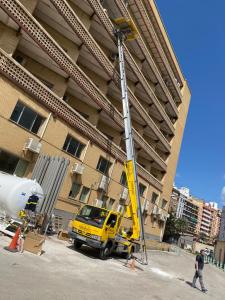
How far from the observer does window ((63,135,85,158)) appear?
23.7 metres

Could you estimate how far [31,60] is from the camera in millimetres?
22375

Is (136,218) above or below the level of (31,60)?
below

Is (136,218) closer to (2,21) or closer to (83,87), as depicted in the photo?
(83,87)

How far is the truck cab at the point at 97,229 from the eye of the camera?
15898 mm

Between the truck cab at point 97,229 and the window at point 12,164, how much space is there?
524 centimetres

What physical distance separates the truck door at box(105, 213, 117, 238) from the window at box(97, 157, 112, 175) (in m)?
10.8

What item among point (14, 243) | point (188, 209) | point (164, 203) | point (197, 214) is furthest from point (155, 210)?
point (197, 214)

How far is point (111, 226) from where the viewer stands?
17.1m

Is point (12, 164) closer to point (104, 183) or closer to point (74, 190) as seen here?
point (74, 190)

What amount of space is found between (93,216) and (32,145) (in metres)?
6.26

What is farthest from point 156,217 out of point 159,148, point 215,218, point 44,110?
point 215,218

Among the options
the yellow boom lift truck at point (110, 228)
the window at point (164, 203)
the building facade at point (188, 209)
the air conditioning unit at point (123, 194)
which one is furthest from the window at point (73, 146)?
the building facade at point (188, 209)

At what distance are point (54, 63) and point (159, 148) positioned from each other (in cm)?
2770

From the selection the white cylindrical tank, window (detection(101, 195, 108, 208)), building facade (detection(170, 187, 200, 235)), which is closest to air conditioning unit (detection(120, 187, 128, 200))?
window (detection(101, 195, 108, 208))
